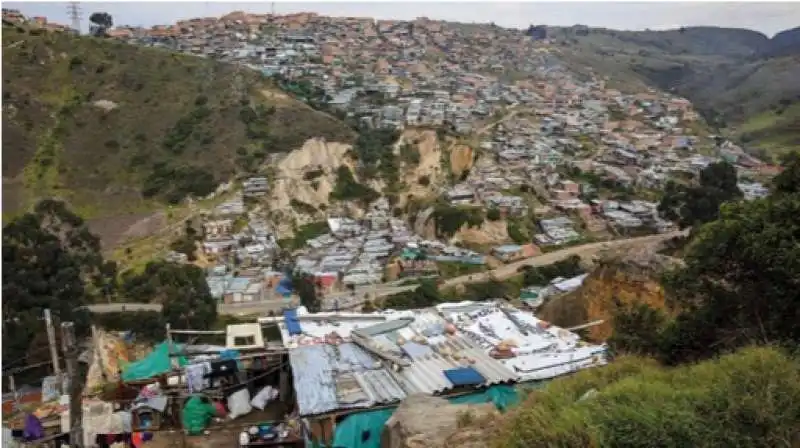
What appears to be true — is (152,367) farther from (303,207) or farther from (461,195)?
(461,195)

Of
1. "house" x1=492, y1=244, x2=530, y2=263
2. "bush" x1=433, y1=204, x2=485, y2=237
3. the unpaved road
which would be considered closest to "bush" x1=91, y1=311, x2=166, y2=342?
the unpaved road

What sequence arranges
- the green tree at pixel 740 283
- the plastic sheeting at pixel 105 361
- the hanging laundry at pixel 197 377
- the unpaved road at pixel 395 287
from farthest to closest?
the unpaved road at pixel 395 287, the plastic sheeting at pixel 105 361, the hanging laundry at pixel 197 377, the green tree at pixel 740 283

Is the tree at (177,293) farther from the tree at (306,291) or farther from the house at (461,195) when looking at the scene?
the house at (461,195)

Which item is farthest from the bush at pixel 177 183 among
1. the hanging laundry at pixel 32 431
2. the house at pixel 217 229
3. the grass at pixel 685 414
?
the grass at pixel 685 414

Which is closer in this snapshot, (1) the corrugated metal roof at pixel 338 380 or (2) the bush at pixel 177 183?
(1) the corrugated metal roof at pixel 338 380

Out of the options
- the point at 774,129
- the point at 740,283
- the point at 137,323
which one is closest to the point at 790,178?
the point at 740,283

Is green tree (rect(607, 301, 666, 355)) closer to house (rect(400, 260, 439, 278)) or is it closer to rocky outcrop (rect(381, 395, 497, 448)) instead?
rocky outcrop (rect(381, 395, 497, 448))

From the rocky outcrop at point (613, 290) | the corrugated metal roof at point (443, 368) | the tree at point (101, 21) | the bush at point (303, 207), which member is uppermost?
the tree at point (101, 21)

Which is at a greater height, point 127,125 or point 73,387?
point 127,125
